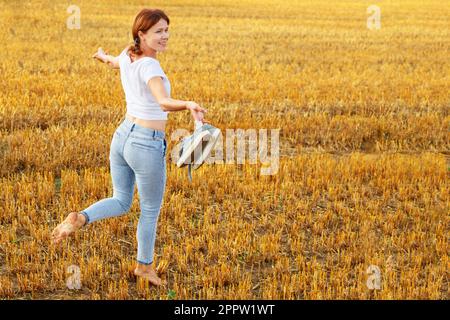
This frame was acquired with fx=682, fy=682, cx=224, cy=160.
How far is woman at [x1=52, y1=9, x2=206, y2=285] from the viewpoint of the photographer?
446cm

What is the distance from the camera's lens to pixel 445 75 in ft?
55.2

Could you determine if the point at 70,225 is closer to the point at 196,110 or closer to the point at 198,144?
the point at 198,144

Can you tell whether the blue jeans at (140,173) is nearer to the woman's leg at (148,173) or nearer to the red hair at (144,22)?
the woman's leg at (148,173)

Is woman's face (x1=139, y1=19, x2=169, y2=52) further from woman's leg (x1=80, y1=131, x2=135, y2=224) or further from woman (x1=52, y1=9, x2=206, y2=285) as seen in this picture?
woman's leg (x1=80, y1=131, x2=135, y2=224)

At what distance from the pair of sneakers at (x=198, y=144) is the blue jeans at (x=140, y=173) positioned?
0.20 meters

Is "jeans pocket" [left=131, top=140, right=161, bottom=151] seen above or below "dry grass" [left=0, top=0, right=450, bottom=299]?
above

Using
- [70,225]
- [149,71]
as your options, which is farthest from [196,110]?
[70,225]

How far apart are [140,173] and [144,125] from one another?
334 mm

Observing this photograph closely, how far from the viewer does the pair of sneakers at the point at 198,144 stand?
4.35 metres

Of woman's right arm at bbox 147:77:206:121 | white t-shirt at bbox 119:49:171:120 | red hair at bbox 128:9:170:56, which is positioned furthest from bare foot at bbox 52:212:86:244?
red hair at bbox 128:9:170:56

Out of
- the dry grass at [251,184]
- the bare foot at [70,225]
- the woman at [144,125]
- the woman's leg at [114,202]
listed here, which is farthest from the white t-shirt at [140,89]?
the dry grass at [251,184]

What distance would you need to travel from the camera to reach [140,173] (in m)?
4.66

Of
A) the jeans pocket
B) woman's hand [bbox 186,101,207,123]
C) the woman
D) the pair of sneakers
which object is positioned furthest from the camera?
the jeans pocket

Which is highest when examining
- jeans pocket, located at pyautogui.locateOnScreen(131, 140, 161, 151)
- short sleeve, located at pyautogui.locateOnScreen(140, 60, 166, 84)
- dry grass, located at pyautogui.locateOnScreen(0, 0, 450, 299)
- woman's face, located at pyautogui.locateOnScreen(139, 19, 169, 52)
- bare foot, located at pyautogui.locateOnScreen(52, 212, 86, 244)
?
woman's face, located at pyautogui.locateOnScreen(139, 19, 169, 52)
